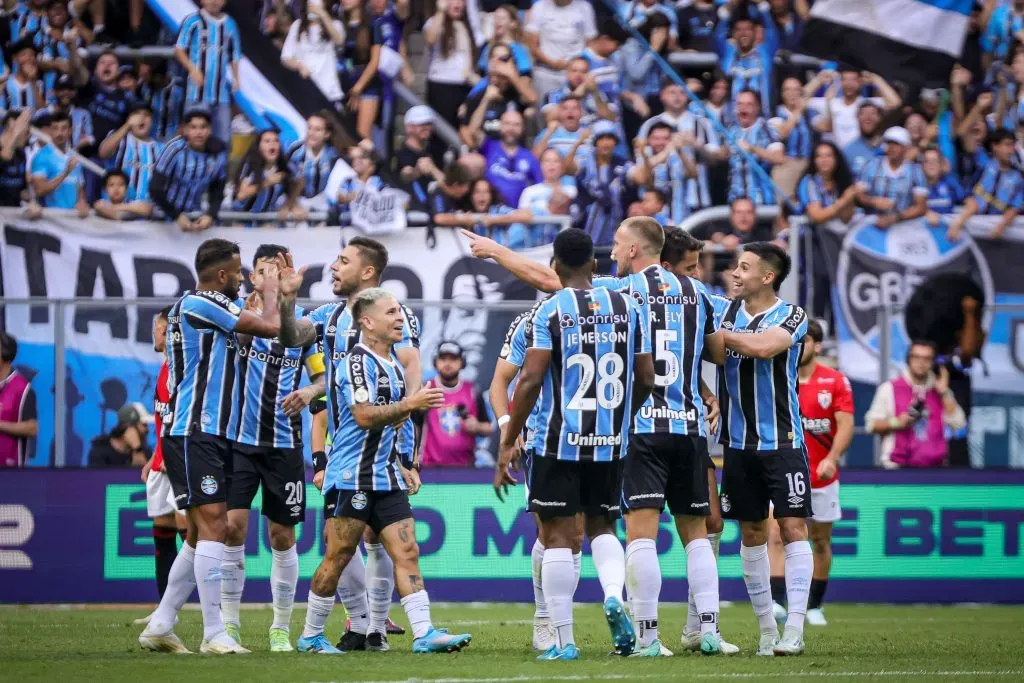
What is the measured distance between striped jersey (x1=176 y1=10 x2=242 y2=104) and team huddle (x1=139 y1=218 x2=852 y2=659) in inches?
355

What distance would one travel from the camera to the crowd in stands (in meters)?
16.5

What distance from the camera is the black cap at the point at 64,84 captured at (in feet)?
55.6

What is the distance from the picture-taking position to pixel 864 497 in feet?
45.2

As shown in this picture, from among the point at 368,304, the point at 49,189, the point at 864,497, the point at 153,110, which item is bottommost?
the point at 864,497

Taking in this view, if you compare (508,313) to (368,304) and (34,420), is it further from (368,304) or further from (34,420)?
(368,304)

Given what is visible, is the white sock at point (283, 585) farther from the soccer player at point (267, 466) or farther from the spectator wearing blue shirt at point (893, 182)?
the spectator wearing blue shirt at point (893, 182)

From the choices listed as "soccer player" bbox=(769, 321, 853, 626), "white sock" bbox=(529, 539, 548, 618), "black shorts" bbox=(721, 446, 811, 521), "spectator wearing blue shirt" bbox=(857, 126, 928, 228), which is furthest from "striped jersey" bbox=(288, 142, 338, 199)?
"black shorts" bbox=(721, 446, 811, 521)

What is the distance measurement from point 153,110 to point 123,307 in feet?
15.8

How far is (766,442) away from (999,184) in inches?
421

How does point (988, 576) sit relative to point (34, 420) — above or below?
below

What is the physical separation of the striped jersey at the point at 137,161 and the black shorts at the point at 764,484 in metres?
9.68

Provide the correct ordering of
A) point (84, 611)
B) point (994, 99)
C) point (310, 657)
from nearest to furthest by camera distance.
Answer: point (310, 657) < point (84, 611) < point (994, 99)

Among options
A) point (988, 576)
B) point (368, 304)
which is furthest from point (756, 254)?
point (988, 576)

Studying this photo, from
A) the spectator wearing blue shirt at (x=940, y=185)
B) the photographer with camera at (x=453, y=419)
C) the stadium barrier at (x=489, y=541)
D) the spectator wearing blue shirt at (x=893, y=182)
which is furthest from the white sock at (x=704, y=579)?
the spectator wearing blue shirt at (x=940, y=185)
